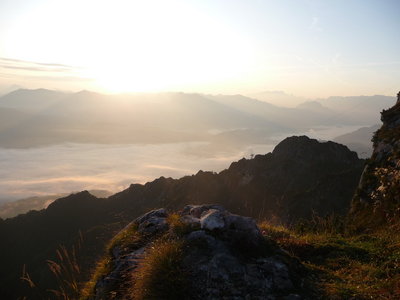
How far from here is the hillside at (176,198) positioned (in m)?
88.5

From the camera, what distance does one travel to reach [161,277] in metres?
6.30

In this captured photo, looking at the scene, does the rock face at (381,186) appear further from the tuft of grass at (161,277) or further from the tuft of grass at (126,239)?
the tuft of grass at (126,239)

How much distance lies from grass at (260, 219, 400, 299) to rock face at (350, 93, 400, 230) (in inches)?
84.0

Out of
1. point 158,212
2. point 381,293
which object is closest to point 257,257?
point 381,293

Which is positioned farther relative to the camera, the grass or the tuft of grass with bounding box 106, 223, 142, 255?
the tuft of grass with bounding box 106, 223, 142, 255

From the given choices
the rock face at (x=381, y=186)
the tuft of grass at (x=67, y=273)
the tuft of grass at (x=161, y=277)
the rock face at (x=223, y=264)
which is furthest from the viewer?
the rock face at (x=381, y=186)

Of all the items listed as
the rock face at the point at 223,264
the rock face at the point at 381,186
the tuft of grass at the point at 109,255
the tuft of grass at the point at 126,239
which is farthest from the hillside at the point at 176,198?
the rock face at the point at 223,264

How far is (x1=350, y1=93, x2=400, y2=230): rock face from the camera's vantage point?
12598mm

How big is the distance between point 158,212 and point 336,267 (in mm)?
5171

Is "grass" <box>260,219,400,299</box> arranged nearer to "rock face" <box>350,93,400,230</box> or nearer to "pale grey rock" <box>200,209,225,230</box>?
"pale grey rock" <box>200,209,225,230</box>

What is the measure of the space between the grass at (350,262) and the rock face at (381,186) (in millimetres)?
2135

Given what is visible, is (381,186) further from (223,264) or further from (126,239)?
(126,239)

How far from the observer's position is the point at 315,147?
104250mm

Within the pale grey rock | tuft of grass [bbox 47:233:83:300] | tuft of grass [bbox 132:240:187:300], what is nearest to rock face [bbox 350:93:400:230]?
the pale grey rock
